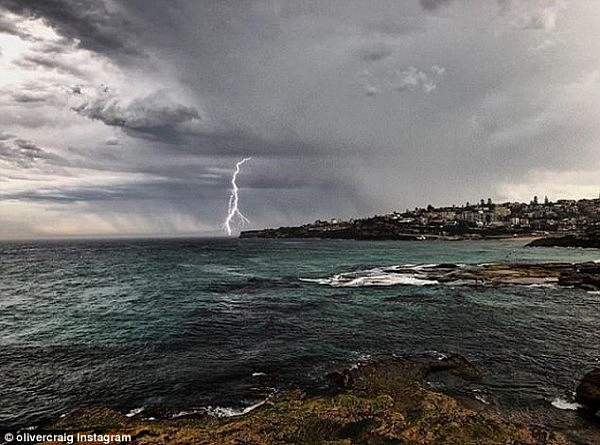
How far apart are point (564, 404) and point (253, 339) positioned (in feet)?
71.6

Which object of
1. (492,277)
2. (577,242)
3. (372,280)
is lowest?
(372,280)

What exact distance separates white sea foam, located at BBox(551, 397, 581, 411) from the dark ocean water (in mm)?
548

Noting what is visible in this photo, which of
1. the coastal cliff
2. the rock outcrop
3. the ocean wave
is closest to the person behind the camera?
the rock outcrop

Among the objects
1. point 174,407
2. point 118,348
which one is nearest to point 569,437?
point 174,407

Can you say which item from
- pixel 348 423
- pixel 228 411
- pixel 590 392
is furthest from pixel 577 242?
pixel 228 411

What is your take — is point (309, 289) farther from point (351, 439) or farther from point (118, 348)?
point (351, 439)

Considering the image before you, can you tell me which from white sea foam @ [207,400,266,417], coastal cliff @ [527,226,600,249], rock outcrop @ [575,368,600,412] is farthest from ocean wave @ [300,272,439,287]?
coastal cliff @ [527,226,600,249]

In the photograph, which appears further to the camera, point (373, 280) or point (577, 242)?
point (577, 242)

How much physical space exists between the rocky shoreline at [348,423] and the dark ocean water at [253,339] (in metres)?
1.74

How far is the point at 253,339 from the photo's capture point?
107 feet

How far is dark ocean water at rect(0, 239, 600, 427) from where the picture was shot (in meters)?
22.2

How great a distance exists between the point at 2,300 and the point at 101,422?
5039 cm

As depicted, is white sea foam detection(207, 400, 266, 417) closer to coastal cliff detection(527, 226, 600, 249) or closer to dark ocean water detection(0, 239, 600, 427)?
dark ocean water detection(0, 239, 600, 427)

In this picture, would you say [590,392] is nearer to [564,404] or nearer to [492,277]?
[564,404]
